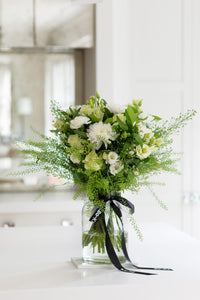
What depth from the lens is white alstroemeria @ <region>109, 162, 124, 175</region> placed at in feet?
4.56

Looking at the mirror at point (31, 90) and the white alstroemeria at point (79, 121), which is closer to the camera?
the white alstroemeria at point (79, 121)

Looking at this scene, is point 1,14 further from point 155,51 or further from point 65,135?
point 65,135

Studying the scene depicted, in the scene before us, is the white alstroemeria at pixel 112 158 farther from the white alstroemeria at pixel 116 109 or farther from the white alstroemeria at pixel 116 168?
the white alstroemeria at pixel 116 109

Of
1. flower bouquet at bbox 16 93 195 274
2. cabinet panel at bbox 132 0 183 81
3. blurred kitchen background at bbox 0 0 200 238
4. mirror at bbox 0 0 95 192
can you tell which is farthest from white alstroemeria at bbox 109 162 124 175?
mirror at bbox 0 0 95 192

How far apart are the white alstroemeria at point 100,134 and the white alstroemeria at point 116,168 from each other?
2.4 inches

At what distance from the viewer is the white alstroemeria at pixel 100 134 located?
1376 millimetres

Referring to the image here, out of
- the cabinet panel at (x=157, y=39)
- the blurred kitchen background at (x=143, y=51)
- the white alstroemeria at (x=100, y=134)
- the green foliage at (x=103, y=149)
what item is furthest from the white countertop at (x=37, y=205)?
the white alstroemeria at (x=100, y=134)

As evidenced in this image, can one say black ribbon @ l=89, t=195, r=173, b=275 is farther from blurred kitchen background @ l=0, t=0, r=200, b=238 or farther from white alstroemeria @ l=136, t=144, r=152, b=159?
blurred kitchen background @ l=0, t=0, r=200, b=238

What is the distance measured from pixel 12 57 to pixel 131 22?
905 millimetres

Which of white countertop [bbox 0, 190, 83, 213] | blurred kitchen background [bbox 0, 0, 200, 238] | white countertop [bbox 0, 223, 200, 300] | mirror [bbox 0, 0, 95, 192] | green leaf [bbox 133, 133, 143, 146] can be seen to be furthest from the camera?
mirror [bbox 0, 0, 95, 192]

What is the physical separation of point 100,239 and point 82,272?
0.11m

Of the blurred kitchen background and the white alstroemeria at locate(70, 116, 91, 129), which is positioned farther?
the blurred kitchen background

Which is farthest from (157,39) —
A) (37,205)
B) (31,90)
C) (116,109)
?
(116,109)

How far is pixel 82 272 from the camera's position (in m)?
1.39
